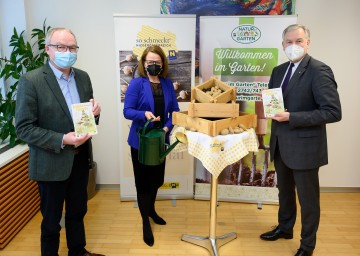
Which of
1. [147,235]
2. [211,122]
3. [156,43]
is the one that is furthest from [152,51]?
[147,235]

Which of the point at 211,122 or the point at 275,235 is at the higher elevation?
the point at 211,122

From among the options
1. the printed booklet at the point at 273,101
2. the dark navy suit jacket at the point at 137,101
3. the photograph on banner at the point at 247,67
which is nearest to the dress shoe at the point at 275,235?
the photograph on banner at the point at 247,67

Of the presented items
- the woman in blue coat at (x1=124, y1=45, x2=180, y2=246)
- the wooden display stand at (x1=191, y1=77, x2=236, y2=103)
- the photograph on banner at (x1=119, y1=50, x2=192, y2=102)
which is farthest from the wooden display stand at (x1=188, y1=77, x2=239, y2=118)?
the photograph on banner at (x1=119, y1=50, x2=192, y2=102)

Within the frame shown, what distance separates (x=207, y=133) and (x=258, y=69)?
1465 millimetres

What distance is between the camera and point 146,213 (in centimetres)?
259

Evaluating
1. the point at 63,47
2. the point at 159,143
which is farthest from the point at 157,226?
the point at 63,47

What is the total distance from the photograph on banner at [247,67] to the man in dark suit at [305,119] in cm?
77

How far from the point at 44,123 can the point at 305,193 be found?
6.30ft

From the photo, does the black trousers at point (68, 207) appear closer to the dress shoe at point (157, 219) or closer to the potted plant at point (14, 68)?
the dress shoe at point (157, 219)

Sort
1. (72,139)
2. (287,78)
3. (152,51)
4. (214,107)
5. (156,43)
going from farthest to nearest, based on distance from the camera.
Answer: (156,43)
(152,51)
(287,78)
(214,107)
(72,139)

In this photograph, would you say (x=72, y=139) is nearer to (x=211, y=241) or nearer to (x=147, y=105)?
(x=147, y=105)

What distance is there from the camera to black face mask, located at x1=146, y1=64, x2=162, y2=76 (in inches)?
95.6

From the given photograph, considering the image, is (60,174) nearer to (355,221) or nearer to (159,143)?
(159,143)

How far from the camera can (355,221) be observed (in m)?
3.03
